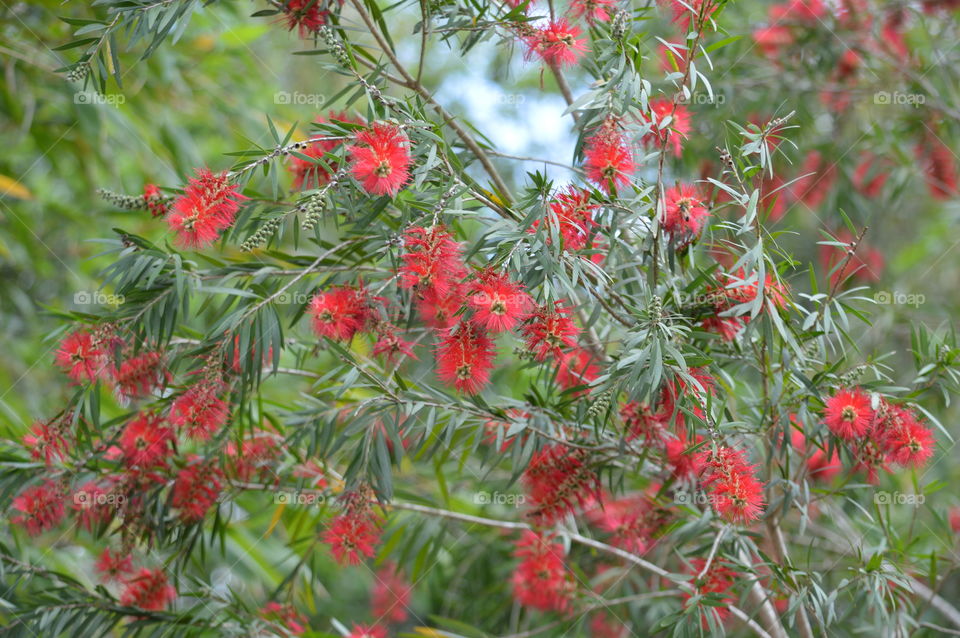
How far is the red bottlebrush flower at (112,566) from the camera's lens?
1539 mm

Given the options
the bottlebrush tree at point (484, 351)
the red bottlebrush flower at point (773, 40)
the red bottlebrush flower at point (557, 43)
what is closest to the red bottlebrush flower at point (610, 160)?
the bottlebrush tree at point (484, 351)

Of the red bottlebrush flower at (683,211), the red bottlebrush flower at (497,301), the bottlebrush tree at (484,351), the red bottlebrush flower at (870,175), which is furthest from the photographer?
the red bottlebrush flower at (870,175)

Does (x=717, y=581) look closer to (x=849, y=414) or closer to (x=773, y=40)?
(x=849, y=414)

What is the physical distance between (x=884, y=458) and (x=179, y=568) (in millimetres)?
1281

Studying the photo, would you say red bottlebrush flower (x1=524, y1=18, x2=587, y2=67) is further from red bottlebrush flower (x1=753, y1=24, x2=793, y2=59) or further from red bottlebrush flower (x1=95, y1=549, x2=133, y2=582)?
red bottlebrush flower (x1=753, y1=24, x2=793, y2=59)

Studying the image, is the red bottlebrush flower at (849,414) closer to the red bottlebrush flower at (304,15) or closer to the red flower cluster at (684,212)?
the red flower cluster at (684,212)

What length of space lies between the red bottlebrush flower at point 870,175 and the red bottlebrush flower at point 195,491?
2110 mm

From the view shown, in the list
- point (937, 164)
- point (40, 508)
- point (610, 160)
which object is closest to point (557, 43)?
point (610, 160)

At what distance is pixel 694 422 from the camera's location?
1.16 metres

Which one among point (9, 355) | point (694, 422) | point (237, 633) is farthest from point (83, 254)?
point (694, 422)

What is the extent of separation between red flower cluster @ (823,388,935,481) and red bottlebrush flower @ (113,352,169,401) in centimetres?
106

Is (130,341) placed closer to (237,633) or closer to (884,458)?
(237,633)

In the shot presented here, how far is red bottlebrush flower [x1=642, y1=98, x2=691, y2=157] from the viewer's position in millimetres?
1191

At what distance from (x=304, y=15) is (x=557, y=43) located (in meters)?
0.42
